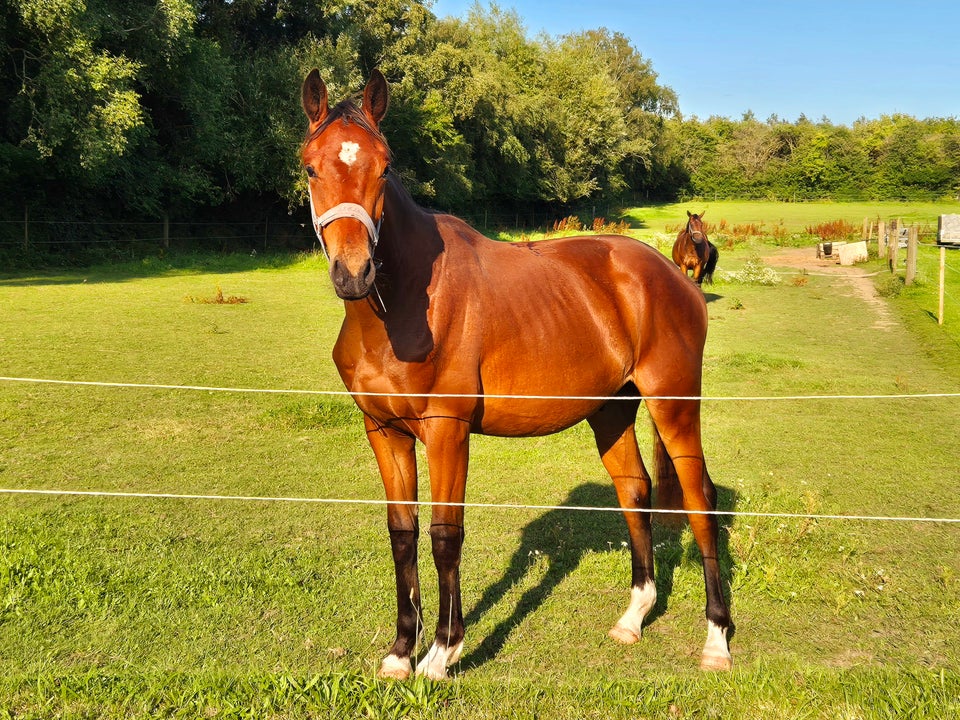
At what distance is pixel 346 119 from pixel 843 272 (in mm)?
27233

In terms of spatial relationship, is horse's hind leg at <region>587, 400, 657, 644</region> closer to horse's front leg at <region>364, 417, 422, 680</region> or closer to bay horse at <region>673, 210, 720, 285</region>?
horse's front leg at <region>364, 417, 422, 680</region>

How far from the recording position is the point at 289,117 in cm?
2755

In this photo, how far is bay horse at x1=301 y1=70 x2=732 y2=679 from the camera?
312 centimetres

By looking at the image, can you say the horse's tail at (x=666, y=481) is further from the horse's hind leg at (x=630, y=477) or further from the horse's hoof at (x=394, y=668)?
the horse's hoof at (x=394, y=668)

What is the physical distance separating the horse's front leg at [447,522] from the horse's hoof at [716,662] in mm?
1243

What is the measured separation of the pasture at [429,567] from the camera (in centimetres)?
338

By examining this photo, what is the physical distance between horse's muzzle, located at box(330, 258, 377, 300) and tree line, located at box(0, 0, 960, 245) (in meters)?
19.3

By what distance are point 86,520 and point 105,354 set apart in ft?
20.8

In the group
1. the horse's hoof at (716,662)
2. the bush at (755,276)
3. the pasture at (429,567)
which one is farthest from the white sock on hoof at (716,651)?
the bush at (755,276)

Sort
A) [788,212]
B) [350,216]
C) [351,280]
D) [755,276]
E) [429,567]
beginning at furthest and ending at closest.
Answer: [788,212] → [755,276] → [429,567] → [350,216] → [351,280]

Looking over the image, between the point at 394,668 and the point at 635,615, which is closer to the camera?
the point at 394,668

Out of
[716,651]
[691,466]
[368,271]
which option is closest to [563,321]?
[691,466]

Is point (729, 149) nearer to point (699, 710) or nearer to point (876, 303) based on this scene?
→ point (876, 303)

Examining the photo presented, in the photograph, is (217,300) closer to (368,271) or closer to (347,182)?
(347,182)
